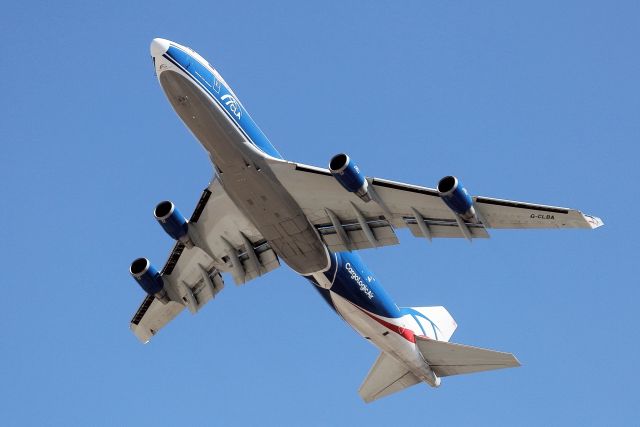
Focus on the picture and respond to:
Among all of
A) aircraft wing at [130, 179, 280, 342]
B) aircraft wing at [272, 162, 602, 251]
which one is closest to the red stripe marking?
aircraft wing at [272, 162, 602, 251]

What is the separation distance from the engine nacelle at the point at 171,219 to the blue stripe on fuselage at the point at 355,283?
5.63 metres

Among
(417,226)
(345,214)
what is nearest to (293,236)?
(345,214)

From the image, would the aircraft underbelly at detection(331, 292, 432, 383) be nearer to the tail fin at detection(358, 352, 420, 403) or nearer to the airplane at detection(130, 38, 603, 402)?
the airplane at detection(130, 38, 603, 402)

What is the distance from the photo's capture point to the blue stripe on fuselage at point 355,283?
3994 cm

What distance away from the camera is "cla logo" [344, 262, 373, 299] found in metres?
40.2

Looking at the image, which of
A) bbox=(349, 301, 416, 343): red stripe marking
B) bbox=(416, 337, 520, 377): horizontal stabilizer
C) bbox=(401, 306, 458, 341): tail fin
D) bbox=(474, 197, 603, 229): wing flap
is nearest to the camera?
bbox=(474, 197, 603, 229): wing flap

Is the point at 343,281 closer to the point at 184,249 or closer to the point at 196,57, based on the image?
the point at 184,249

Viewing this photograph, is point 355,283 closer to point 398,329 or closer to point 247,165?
point 398,329

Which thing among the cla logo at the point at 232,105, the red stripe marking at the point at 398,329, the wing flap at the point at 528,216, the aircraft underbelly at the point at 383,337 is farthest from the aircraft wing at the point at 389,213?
the red stripe marking at the point at 398,329

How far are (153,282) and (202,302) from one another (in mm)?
2881

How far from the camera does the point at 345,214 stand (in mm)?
38406

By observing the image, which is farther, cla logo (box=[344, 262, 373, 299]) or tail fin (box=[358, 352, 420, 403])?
tail fin (box=[358, 352, 420, 403])

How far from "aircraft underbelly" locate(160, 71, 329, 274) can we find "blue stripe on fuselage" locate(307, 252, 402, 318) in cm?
65

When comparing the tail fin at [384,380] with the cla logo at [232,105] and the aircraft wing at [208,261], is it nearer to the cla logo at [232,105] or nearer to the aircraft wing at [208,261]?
the aircraft wing at [208,261]
